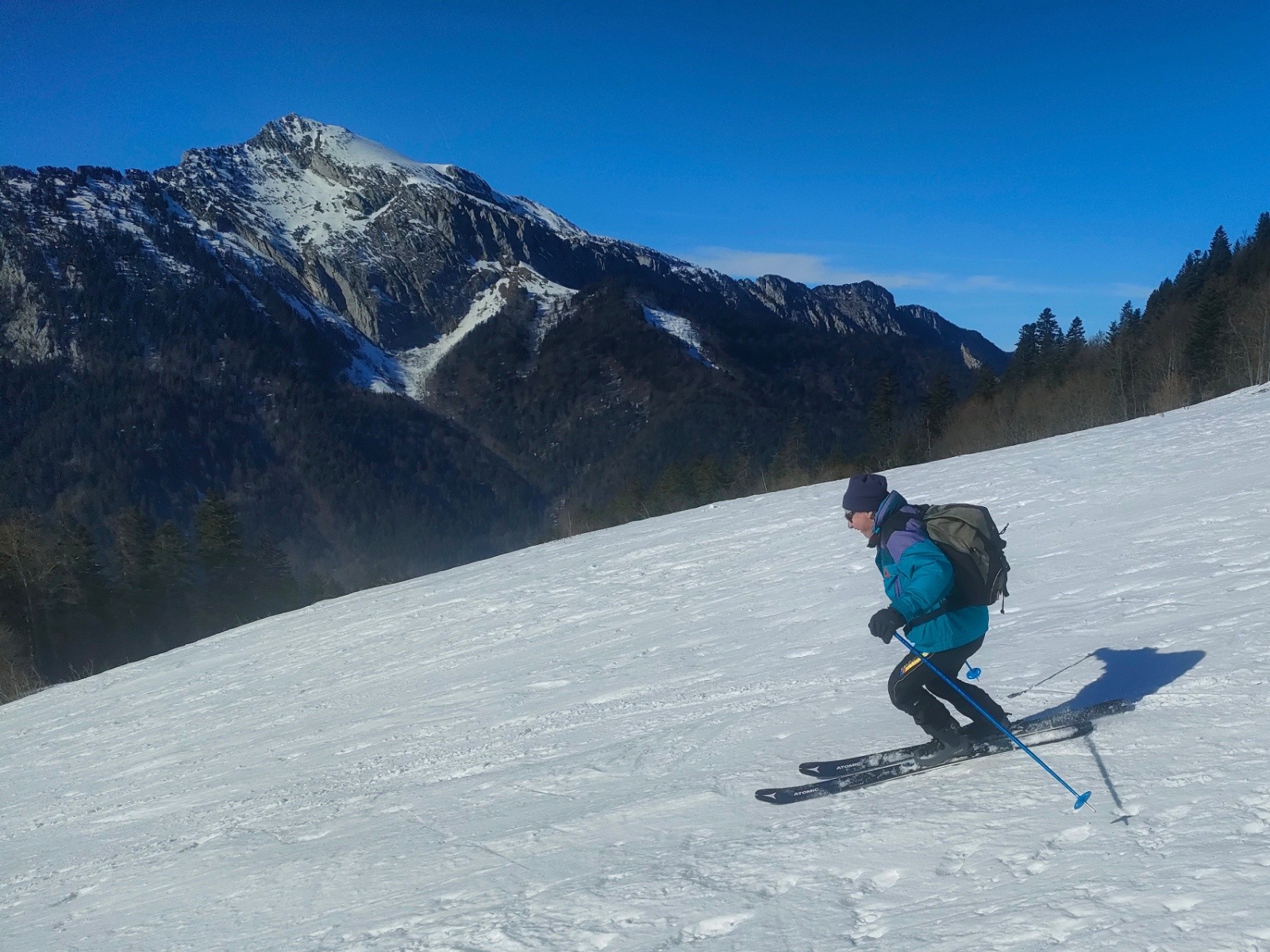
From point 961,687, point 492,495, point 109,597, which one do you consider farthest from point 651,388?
point 961,687

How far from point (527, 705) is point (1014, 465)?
12814 mm

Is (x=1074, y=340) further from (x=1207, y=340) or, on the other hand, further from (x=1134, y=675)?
(x=1134, y=675)

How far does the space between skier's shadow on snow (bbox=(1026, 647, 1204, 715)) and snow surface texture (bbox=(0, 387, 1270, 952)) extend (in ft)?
0.11

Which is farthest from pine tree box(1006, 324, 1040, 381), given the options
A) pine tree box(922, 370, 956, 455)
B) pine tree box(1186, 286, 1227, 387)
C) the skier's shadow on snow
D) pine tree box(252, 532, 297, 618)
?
the skier's shadow on snow

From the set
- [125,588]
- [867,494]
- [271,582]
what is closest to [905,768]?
[867,494]

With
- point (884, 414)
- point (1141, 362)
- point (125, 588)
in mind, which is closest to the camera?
point (125, 588)

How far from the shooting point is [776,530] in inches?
616

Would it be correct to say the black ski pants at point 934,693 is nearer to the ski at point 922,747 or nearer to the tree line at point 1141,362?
the ski at point 922,747

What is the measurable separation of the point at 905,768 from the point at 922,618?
996mm

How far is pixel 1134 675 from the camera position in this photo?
18.6 feet

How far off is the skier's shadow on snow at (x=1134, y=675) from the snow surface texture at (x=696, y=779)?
0.03 m

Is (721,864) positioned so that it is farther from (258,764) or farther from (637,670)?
(258,764)

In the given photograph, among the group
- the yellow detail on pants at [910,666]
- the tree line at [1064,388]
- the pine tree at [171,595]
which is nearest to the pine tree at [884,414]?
the tree line at [1064,388]

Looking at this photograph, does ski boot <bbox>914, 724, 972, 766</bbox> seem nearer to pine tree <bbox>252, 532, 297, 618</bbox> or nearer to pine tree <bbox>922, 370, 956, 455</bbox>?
pine tree <bbox>252, 532, 297, 618</bbox>
